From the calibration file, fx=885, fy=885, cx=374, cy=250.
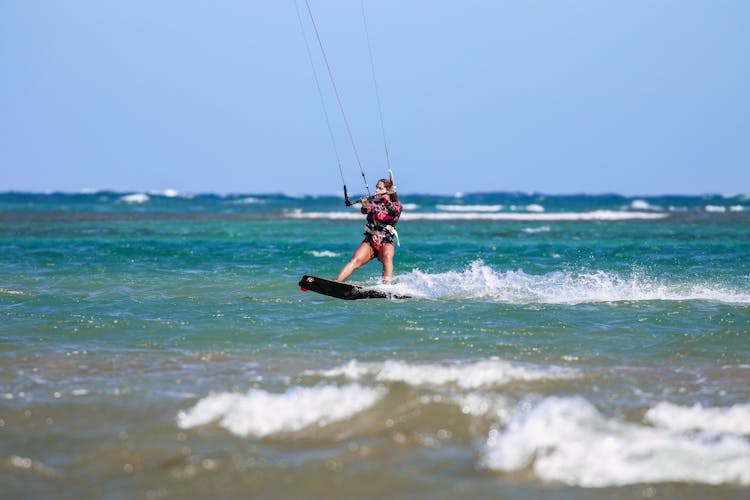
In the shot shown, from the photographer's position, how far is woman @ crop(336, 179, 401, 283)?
44.8 feet

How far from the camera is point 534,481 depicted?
5.62 meters

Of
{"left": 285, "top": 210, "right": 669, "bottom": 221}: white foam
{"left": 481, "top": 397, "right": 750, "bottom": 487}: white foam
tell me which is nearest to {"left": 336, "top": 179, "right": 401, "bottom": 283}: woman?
{"left": 481, "top": 397, "right": 750, "bottom": 487}: white foam

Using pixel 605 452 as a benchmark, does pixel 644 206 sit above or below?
above

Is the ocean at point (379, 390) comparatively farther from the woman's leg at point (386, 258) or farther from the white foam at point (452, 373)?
the woman's leg at point (386, 258)

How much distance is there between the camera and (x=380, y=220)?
13758 mm

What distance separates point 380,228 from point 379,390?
6697 millimetres

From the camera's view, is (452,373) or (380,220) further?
(380,220)

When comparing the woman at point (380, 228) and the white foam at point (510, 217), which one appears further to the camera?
the white foam at point (510, 217)

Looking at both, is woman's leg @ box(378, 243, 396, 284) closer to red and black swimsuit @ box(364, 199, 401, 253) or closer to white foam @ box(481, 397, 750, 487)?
red and black swimsuit @ box(364, 199, 401, 253)

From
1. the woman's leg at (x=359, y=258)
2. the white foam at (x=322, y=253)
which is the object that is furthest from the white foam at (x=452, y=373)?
the white foam at (x=322, y=253)

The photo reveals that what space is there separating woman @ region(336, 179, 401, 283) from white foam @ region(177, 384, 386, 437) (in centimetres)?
648

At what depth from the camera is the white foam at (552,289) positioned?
44.2 feet

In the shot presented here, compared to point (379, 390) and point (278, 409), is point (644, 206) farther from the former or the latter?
point (278, 409)

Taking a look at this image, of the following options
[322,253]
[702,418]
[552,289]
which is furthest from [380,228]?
[322,253]
